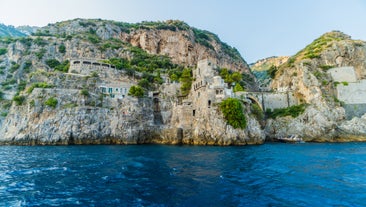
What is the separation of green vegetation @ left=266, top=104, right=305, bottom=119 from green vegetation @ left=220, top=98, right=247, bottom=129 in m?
15.9

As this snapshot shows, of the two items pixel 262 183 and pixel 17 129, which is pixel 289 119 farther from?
pixel 17 129

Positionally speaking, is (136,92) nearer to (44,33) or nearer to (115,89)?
(115,89)

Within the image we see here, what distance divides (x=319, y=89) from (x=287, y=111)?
334 inches

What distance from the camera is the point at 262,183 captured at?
14891mm

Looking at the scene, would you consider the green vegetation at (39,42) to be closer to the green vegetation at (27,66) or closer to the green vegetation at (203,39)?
the green vegetation at (27,66)

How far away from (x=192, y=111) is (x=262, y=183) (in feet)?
103

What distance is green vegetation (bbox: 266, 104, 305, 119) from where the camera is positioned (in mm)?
51106

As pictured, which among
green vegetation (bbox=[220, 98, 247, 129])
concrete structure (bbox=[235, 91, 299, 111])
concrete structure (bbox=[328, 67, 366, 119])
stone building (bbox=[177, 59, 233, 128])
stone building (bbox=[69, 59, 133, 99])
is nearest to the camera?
green vegetation (bbox=[220, 98, 247, 129])

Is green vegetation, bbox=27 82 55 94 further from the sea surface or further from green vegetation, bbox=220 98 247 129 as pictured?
green vegetation, bbox=220 98 247 129

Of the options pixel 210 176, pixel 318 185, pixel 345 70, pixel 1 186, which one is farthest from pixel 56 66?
pixel 345 70

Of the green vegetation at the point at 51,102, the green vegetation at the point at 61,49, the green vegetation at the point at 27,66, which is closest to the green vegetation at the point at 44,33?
the green vegetation at the point at 61,49

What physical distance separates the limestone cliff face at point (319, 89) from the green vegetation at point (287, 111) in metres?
1.03

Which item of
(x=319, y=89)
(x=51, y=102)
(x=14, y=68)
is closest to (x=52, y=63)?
(x=14, y=68)

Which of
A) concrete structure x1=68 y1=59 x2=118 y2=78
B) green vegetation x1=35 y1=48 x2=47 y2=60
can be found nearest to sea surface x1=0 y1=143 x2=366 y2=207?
concrete structure x1=68 y1=59 x2=118 y2=78
